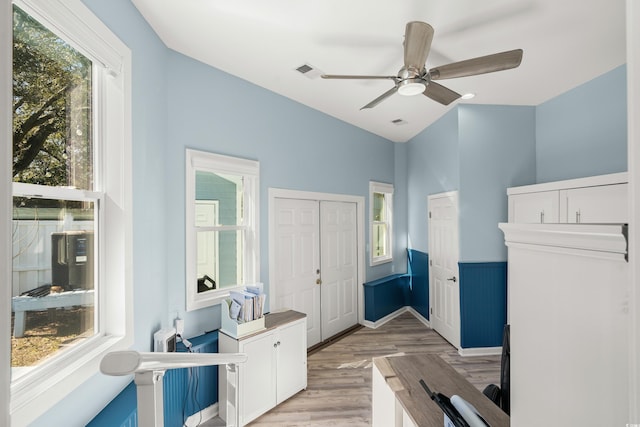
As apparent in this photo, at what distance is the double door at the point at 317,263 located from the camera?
3.53 m

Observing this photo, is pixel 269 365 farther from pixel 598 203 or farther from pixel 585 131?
pixel 585 131

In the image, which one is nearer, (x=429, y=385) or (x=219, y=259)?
(x=429, y=385)

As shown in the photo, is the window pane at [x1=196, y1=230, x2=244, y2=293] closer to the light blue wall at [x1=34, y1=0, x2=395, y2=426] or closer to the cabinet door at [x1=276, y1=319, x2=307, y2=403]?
the light blue wall at [x1=34, y1=0, x2=395, y2=426]

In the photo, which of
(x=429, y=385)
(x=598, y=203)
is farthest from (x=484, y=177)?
(x=429, y=385)

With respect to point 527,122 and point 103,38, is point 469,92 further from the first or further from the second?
point 103,38

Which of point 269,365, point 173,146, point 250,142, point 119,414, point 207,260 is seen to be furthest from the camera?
point 250,142

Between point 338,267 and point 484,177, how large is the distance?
2279 millimetres

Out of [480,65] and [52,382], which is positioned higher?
[480,65]

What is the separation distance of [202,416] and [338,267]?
2.43 meters

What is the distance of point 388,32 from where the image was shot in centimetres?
224

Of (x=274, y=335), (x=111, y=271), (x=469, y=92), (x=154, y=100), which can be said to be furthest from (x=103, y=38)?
(x=469, y=92)

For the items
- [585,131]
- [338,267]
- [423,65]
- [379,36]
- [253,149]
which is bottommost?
[338,267]

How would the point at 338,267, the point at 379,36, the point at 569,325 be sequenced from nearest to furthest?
the point at 569,325 → the point at 379,36 → the point at 338,267

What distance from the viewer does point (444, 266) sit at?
4.14 m
